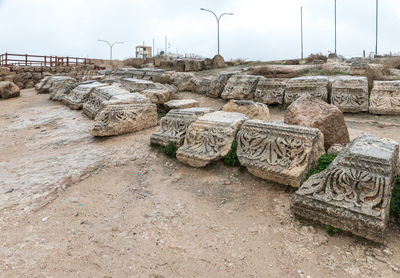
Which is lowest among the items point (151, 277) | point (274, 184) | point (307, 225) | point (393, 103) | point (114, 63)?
point (151, 277)

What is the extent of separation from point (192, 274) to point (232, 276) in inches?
10.7

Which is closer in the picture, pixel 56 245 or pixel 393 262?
pixel 393 262

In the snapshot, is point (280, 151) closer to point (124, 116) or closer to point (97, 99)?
point (124, 116)

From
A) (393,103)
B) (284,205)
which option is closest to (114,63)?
(393,103)

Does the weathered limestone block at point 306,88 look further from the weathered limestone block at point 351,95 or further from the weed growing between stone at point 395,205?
the weed growing between stone at point 395,205

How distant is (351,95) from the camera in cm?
547

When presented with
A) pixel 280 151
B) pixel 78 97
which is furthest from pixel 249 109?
pixel 78 97

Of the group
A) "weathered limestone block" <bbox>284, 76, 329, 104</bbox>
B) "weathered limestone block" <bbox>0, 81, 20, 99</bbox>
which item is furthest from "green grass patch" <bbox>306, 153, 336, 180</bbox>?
"weathered limestone block" <bbox>0, 81, 20, 99</bbox>

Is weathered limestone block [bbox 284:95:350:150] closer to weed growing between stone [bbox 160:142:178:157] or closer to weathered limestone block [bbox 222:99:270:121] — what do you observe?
weathered limestone block [bbox 222:99:270:121]

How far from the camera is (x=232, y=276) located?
1.80 meters

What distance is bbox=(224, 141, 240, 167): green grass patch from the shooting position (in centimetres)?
318

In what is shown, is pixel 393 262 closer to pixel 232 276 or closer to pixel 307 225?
pixel 307 225

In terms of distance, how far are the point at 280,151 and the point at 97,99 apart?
477cm

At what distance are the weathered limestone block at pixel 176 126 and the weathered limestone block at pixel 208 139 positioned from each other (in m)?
0.15
